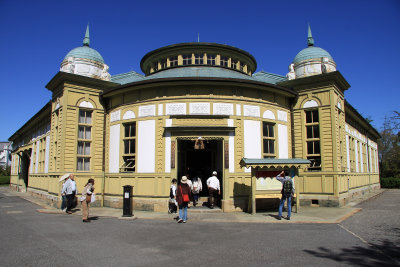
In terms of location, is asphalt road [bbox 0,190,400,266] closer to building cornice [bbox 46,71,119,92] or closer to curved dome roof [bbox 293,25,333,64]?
building cornice [bbox 46,71,119,92]

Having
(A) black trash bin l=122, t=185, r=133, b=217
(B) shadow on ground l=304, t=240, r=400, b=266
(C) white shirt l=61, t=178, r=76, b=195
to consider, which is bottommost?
(B) shadow on ground l=304, t=240, r=400, b=266

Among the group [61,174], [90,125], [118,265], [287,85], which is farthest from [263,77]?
[118,265]

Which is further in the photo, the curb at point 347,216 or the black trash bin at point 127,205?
the black trash bin at point 127,205

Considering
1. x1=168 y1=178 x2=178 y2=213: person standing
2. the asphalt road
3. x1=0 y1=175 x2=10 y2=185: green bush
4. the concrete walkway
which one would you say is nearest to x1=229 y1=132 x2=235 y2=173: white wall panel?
the concrete walkway

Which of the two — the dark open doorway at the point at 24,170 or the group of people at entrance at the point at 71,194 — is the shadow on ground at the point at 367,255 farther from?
the dark open doorway at the point at 24,170

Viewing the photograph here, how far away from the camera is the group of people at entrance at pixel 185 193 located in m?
10.8

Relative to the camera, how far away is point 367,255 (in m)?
6.43

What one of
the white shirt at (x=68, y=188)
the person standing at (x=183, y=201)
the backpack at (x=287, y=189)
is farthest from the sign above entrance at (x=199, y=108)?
the white shirt at (x=68, y=188)

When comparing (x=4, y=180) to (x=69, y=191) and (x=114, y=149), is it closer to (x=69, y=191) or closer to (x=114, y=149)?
(x=114, y=149)

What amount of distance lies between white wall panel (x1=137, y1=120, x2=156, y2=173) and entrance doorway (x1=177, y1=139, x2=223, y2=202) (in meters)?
2.33

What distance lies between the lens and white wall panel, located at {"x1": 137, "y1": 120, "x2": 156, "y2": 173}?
13992 millimetres

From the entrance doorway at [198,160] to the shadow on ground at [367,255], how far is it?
922 centimetres

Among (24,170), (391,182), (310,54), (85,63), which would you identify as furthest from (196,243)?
(391,182)

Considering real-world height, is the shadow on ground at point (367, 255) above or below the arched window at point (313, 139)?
below
